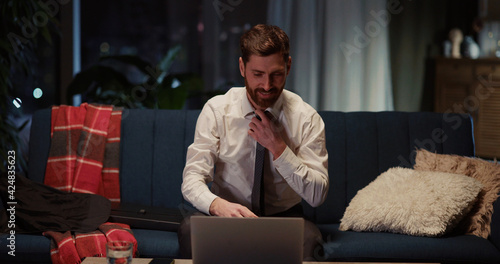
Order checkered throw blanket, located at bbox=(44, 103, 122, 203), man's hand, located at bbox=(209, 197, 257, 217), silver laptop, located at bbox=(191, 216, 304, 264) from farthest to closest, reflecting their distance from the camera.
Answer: checkered throw blanket, located at bbox=(44, 103, 122, 203) → man's hand, located at bbox=(209, 197, 257, 217) → silver laptop, located at bbox=(191, 216, 304, 264)

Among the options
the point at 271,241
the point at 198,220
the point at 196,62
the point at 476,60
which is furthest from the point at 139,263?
the point at 476,60

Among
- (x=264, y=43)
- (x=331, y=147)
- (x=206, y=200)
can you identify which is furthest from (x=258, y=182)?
(x=331, y=147)

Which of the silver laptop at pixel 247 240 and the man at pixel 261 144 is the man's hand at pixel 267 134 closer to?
the man at pixel 261 144

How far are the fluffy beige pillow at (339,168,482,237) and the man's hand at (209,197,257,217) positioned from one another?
2.27ft

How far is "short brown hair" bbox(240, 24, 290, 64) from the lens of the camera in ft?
6.28

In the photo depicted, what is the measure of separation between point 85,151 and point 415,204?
1455 millimetres

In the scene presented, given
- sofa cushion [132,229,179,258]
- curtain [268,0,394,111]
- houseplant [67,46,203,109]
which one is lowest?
sofa cushion [132,229,179,258]

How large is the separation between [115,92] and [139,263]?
2392 millimetres

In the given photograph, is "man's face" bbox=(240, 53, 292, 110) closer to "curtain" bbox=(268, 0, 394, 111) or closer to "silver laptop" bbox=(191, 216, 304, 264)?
"silver laptop" bbox=(191, 216, 304, 264)

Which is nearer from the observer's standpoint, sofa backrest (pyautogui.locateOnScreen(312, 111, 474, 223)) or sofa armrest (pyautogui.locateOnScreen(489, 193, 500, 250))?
sofa armrest (pyautogui.locateOnScreen(489, 193, 500, 250))

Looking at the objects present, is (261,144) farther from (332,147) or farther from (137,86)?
(137,86)

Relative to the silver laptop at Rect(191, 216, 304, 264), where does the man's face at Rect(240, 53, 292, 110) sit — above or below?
above

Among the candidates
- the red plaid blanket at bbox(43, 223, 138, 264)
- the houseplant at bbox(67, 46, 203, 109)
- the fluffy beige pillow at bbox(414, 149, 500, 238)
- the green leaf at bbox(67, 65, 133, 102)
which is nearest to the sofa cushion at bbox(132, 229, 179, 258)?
the red plaid blanket at bbox(43, 223, 138, 264)

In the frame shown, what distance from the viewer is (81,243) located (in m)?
2.11
